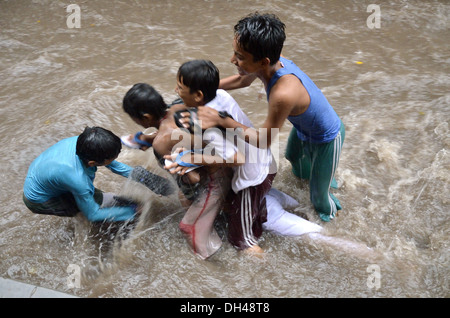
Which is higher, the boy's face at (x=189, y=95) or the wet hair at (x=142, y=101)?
the boy's face at (x=189, y=95)

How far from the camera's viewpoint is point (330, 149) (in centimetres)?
276

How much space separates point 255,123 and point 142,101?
225cm

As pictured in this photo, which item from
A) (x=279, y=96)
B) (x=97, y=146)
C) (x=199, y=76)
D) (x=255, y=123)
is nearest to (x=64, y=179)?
(x=97, y=146)

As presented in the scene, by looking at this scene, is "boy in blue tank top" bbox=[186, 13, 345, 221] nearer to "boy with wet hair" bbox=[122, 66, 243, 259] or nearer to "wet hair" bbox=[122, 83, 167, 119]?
"boy with wet hair" bbox=[122, 66, 243, 259]

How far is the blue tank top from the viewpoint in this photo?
248 centimetres

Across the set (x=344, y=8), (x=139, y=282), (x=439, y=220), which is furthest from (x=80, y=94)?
(x=344, y=8)

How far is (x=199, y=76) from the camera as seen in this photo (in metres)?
2.31

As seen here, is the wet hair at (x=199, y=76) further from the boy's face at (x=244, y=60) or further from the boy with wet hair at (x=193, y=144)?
the boy's face at (x=244, y=60)

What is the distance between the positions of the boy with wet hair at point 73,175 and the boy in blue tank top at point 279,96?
2.48ft

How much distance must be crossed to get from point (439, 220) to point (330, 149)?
51.9 inches

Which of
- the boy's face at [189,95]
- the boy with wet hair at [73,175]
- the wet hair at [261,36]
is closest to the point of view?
the wet hair at [261,36]

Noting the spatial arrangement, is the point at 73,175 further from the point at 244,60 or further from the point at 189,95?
the point at 244,60

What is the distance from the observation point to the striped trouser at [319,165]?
110 inches

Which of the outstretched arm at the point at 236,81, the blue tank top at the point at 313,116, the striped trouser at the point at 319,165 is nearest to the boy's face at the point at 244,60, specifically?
the blue tank top at the point at 313,116
